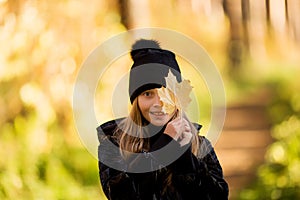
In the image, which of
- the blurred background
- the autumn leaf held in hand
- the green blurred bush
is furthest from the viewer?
the green blurred bush

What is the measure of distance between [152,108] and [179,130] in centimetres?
12

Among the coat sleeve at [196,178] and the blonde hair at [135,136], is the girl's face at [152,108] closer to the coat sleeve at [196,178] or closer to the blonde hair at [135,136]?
the blonde hair at [135,136]

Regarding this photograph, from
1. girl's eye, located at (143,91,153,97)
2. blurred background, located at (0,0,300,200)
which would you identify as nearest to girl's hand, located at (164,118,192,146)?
girl's eye, located at (143,91,153,97)

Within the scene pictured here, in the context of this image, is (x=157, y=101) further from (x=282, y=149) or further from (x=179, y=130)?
(x=282, y=149)

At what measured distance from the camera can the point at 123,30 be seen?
4367mm

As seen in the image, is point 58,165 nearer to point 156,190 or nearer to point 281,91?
point 281,91

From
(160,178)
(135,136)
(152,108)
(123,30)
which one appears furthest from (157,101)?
(123,30)

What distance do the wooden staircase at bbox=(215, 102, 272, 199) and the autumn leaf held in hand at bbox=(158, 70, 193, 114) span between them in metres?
2.28

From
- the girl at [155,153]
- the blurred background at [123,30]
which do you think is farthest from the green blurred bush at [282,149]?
the girl at [155,153]

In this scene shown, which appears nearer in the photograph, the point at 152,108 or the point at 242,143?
the point at 152,108

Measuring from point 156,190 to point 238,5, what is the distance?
8.19 feet

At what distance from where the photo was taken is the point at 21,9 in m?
4.33

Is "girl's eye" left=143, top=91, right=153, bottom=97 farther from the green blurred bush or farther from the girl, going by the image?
the green blurred bush

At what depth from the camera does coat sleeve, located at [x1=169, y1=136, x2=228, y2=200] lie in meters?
2.24
